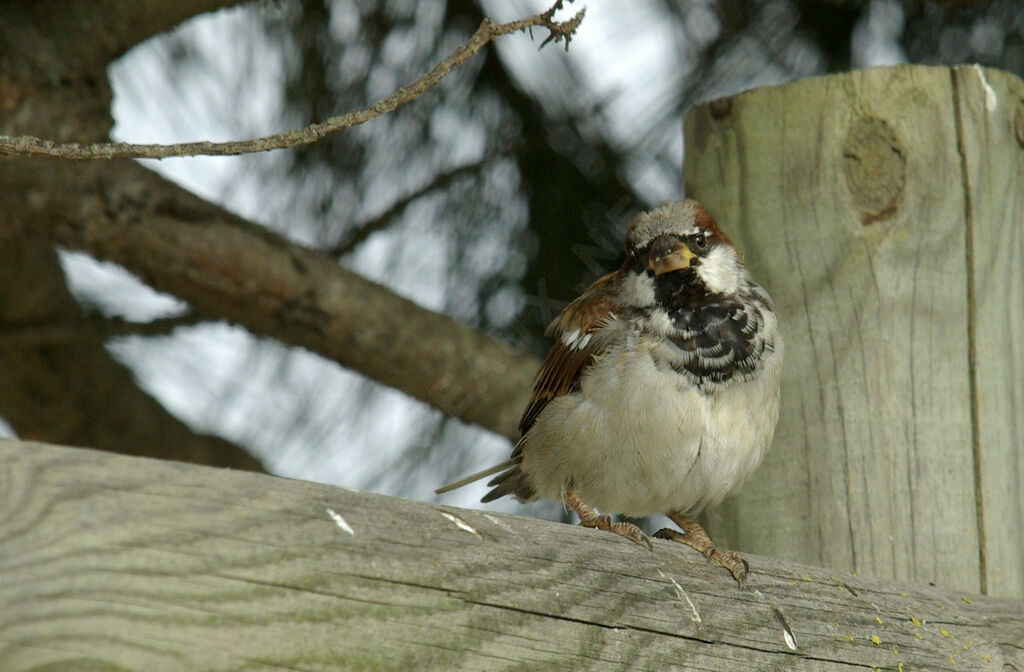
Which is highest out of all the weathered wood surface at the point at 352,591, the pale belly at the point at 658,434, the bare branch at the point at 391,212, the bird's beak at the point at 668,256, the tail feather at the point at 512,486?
the bare branch at the point at 391,212

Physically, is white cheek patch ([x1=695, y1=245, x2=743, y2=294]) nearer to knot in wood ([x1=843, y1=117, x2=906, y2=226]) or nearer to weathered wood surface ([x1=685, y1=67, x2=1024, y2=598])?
weathered wood surface ([x1=685, y1=67, x2=1024, y2=598])

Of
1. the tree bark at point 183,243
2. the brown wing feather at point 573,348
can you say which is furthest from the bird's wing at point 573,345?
the tree bark at point 183,243

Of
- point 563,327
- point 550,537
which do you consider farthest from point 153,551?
point 563,327

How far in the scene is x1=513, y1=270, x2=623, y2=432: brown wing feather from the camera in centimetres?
228

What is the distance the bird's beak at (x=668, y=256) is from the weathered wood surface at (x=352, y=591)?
0.82 metres

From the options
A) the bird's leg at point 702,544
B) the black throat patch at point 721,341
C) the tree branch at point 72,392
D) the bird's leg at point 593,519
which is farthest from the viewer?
the tree branch at point 72,392

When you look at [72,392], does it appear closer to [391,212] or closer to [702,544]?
[391,212]

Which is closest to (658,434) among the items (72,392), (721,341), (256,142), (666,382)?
(666,382)

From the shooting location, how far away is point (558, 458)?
7.69 ft

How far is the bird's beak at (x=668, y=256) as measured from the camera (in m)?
2.20

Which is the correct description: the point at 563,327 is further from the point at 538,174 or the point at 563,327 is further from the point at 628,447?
the point at 538,174

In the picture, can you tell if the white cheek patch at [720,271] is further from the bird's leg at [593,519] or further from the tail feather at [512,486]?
the tail feather at [512,486]

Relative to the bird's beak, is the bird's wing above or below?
below

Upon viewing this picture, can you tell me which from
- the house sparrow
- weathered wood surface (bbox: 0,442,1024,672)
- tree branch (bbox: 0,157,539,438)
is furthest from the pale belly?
tree branch (bbox: 0,157,539,438)
